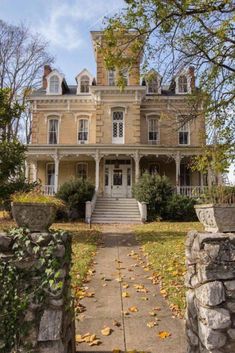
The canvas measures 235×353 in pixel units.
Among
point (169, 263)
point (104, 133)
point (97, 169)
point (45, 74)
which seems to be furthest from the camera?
point (45, 74)

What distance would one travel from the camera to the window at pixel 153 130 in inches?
1195

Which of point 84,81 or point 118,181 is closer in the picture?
point 118,181

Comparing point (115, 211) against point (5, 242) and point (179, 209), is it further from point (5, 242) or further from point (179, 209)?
point (5, 242)

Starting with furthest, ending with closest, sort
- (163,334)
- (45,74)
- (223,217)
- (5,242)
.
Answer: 1. (45,74)
2. (163,334)
3. (223,217)
4. (5,242)

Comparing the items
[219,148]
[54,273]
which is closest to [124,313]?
[54,273]

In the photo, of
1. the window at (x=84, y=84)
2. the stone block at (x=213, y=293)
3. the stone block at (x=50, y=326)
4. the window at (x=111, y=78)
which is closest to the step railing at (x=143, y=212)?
the window at (x=111, y=78)

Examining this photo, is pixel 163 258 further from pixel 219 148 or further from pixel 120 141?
pixel 120 141

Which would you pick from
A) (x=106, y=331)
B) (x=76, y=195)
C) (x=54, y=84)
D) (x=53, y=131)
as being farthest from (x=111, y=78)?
(x=106, y=331)

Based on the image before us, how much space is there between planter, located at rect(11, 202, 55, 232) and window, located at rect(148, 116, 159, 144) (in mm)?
25648

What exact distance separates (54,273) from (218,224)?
194cm

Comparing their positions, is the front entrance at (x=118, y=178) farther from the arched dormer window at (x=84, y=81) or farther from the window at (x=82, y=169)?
the arched dormer window at (x=84, y=81)

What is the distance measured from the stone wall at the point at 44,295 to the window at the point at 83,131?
27.1 metres

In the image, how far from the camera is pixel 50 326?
3.47 metres

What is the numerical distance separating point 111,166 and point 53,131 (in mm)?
6128
